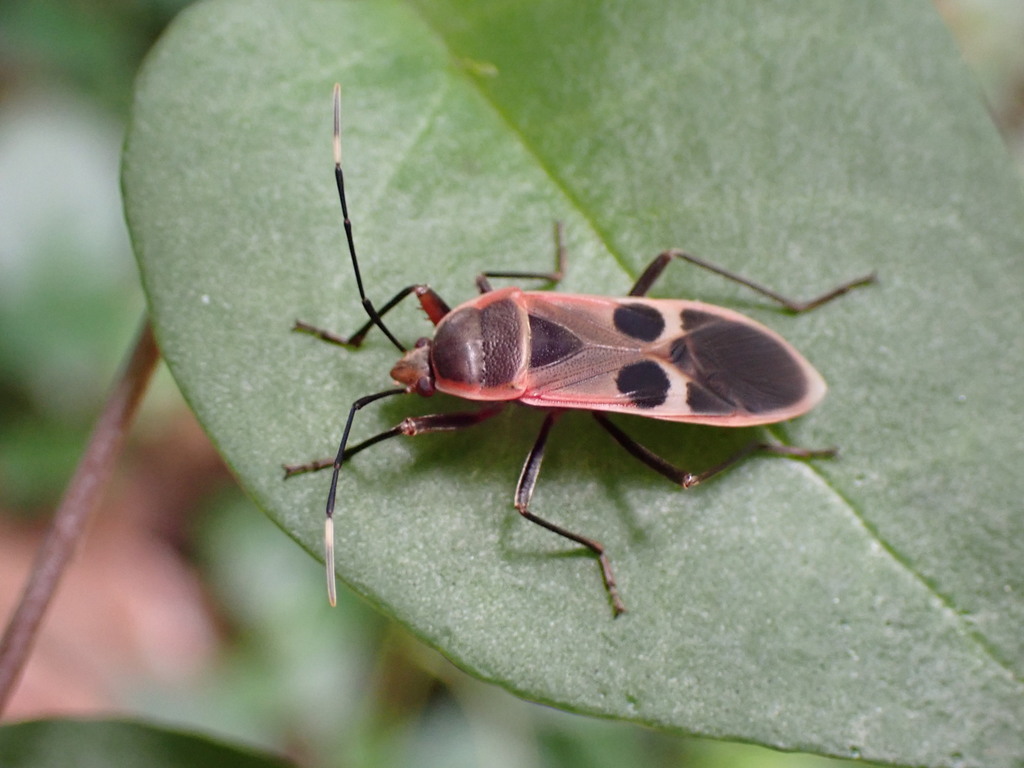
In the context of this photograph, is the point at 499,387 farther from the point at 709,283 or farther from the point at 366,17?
the point at 366,17

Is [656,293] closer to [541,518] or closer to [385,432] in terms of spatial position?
[541,518]

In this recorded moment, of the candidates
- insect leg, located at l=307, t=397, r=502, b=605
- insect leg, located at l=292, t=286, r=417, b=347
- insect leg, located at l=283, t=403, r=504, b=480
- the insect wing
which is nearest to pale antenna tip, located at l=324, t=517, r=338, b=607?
insect leg, located at l=307, t=397, r=502, b=605

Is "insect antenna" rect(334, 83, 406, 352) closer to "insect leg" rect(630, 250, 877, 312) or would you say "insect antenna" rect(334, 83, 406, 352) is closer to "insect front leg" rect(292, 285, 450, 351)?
"insect front leg" rect(292, 285, 450, 351)

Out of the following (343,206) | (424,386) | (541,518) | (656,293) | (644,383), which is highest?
(343,206)

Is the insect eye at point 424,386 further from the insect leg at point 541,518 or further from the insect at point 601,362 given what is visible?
the insect leg at point 541,518

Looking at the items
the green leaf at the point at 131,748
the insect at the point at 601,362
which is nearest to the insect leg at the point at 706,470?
the insect at the point at 601,362

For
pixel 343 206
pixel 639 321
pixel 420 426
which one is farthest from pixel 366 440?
pixel 639 321

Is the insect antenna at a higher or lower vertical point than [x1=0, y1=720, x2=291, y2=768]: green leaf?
higher
